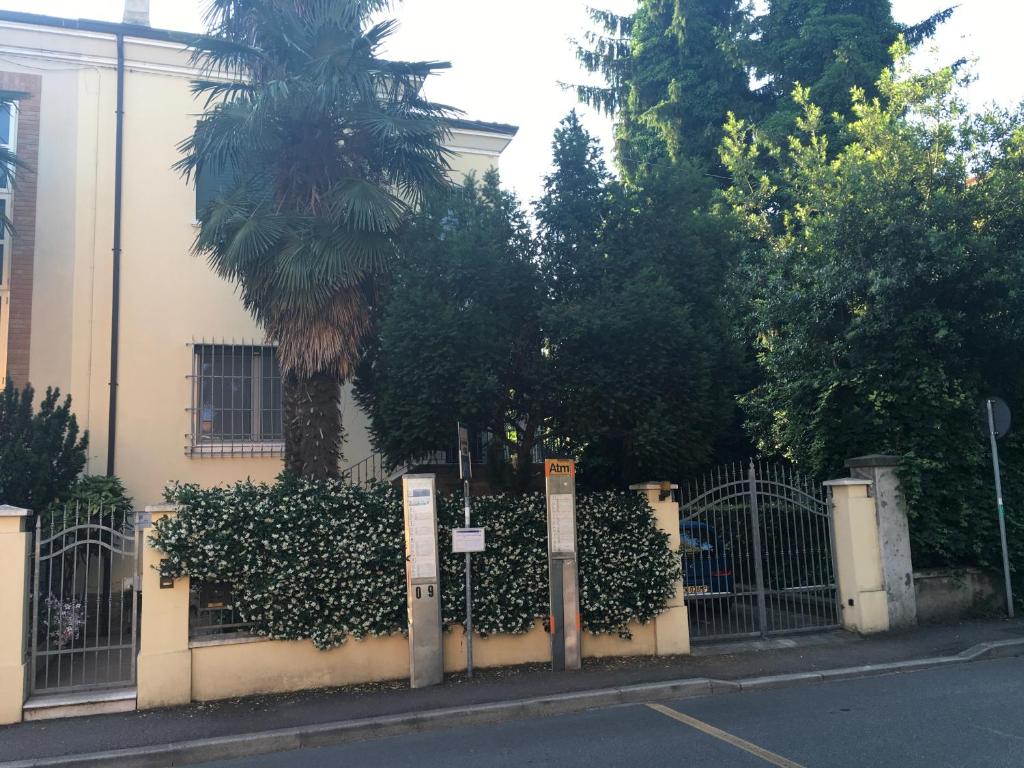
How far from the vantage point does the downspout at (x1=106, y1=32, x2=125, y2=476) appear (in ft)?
41.8

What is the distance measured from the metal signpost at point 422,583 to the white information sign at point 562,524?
131cm

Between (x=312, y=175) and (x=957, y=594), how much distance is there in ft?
34.1

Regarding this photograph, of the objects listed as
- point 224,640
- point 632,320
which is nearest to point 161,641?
point 224,640

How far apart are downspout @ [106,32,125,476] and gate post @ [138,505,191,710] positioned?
18.6 feet

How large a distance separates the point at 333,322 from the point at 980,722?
7.77 meters

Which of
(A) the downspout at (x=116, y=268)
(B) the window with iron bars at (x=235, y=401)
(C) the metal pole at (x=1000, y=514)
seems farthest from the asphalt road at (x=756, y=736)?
(A) the downspout at (x=116, y=268)

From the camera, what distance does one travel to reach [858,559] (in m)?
10.3

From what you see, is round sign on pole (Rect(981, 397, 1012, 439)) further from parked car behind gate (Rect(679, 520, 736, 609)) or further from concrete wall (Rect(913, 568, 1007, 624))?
parked car behind gate (Rect(679, 520, 736, 609))

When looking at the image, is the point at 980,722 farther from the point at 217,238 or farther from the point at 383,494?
the point at 217,238

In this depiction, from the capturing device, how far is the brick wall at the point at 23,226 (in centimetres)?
1252

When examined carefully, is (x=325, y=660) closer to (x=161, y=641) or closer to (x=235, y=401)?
Answer: (x=161, y=641)

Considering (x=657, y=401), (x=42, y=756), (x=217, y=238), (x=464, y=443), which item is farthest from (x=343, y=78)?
(x=42, y=756)

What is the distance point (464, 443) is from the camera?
8383 millimetres

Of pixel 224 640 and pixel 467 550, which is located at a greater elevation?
pixel 467 550
